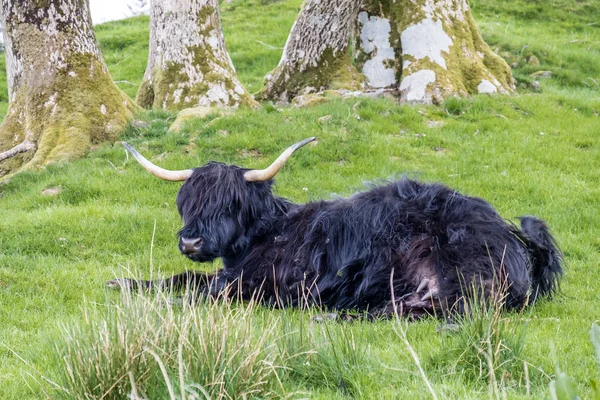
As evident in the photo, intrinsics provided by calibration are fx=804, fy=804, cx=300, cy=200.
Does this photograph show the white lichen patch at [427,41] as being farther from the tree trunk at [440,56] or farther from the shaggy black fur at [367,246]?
the shaggy black fur at [367,246]

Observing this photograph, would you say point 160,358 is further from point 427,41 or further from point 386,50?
point 386,50

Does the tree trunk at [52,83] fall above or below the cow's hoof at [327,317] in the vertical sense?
above

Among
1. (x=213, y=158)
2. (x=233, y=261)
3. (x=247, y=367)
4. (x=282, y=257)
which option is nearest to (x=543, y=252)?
(x=282, y=257)

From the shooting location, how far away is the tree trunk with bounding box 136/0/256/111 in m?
11.8

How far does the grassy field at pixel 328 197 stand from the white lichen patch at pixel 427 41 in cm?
106

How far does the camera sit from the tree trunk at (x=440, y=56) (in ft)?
39.3

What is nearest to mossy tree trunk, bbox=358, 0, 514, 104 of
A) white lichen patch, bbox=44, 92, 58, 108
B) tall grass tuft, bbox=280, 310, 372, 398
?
white lichen patch, bbox=44, 92, 58, 108

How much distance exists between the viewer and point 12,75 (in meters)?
10.8

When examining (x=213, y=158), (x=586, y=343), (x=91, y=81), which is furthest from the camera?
Answer: (x=91, y=81)

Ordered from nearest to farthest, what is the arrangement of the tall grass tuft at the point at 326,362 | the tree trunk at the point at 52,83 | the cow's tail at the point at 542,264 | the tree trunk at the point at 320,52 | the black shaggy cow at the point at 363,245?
the tall grass tuft at the point at 326,362 < the black shaggy cow at the point at 363,245 < the cow's tail at the point at 542,264 < the tree trunk at the point at 52,83 < the tree trunk at the point at 320,52

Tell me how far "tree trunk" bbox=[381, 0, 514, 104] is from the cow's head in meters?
5.79

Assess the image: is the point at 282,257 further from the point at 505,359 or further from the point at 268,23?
the point at 268,23

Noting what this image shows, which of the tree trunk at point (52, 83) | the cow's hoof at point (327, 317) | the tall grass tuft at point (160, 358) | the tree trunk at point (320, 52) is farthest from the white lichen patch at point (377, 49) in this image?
the tall grass tuft at point (160, 358)

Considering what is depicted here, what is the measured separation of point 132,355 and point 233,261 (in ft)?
10.2
